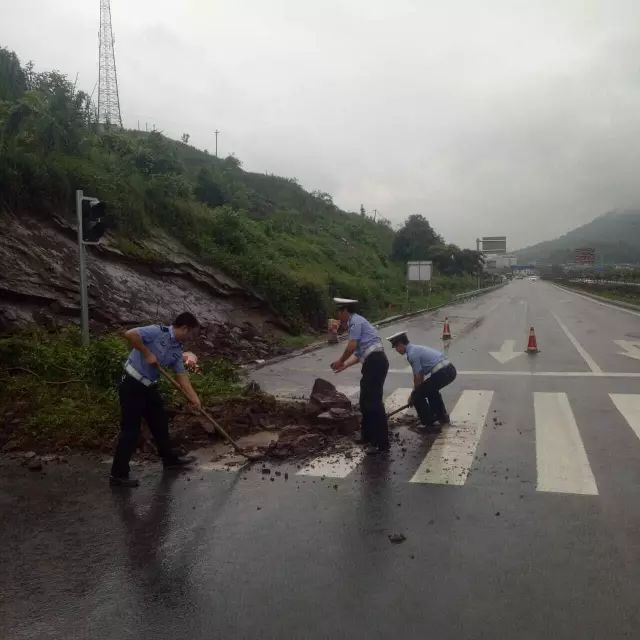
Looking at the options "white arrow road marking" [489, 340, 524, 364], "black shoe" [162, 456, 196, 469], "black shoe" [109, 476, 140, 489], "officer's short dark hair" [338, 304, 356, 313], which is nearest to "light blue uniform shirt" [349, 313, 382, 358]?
"officer's short dark hair" [338, 304, 356, 313]

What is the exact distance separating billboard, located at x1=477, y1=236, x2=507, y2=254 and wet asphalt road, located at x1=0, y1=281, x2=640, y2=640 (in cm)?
7381

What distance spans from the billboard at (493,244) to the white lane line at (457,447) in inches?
2823

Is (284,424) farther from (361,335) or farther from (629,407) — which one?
(629,407)

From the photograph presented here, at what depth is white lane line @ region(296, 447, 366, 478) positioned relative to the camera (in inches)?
258

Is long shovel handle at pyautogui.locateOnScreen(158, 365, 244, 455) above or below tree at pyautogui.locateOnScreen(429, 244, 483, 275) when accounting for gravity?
below

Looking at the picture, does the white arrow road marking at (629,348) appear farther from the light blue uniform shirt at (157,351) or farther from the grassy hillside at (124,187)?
the light blue uniform shirt at (157,351)

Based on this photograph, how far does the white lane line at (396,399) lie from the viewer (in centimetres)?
998

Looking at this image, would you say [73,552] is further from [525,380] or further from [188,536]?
[525,380]

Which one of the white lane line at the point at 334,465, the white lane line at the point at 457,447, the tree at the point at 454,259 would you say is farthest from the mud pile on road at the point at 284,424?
the tree at the point at 454,259

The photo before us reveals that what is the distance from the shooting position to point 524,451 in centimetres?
725

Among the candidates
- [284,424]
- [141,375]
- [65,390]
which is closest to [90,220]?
[65,390]

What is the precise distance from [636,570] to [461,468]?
8.16 feet

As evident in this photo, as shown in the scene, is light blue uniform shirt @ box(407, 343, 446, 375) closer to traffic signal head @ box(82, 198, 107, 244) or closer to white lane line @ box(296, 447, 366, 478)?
white lane line @ box(296, 447, 366, 478)

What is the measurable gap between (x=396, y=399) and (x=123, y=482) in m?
5.43
